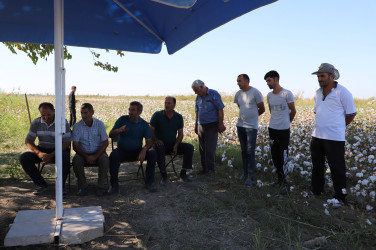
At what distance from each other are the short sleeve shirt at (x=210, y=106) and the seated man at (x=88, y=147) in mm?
1842

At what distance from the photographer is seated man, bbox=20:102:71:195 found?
425 cm

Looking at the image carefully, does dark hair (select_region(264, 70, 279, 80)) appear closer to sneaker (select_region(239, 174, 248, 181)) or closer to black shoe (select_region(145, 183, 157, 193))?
sneaker (select_region(239, 174, 248, 181))

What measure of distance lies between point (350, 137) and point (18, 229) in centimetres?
Answer: 704

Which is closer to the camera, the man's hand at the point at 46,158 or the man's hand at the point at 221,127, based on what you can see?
the man's hand at the point at 46,158

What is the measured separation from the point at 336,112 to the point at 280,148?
41.9 inches

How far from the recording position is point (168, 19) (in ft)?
12.5

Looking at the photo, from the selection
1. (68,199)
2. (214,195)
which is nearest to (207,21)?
(214,195)

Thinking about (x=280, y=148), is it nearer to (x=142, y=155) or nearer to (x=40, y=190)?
(x=142, y=155)

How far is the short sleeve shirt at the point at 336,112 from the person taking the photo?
379cm

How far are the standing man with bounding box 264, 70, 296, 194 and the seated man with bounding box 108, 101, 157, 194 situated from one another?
199 cm

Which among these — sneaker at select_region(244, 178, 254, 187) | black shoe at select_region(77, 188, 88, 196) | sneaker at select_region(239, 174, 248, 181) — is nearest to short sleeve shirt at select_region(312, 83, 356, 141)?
sneaker at select_region(244, 178, 254, 187)

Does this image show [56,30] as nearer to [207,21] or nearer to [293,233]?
[207,21]

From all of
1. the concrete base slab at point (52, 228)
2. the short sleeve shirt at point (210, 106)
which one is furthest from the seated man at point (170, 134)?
the concrete base slab at point (52, 228)

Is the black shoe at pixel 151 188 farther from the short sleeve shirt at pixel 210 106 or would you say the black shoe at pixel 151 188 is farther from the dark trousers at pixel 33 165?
the short sleeve shirt at pixel 210 106
